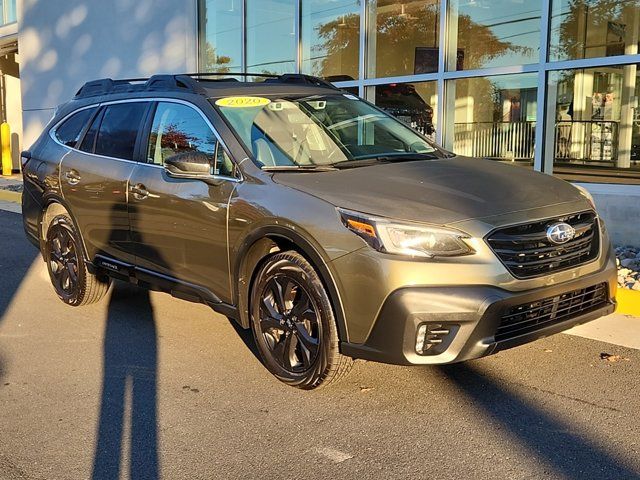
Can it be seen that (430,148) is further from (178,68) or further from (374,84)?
(178,68)

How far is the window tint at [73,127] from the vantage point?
238 inches

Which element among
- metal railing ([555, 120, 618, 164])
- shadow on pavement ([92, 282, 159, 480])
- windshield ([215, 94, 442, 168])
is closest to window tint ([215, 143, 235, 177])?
windshield ([215, 94, 442, 168])

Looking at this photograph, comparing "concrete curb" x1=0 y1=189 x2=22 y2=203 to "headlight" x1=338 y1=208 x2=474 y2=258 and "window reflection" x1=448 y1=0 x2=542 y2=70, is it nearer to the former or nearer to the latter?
"window reflection" x1=448 y1=0 x2=542 y2=70

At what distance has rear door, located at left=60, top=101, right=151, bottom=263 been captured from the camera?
5.29 meters

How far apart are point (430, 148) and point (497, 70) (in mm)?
4686

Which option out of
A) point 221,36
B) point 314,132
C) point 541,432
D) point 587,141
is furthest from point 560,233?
point 221,36

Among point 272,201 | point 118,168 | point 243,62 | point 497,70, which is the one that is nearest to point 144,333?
point 118,168

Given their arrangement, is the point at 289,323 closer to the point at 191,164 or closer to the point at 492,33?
the point at 191,164

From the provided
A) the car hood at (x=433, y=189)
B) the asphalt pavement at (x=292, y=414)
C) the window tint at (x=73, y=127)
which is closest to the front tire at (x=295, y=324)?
the asphalt pavement at (x=292, y=414)

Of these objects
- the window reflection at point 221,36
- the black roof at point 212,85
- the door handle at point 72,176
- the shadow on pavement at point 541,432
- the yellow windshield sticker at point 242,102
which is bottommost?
the shadow on pavement at point 541,432

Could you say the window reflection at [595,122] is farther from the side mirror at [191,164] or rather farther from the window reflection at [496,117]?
the side mirror at [191,164]

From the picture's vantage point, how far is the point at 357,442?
3.48 metres

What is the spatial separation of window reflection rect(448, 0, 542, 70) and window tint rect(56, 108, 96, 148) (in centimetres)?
561

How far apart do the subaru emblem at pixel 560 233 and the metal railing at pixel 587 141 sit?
5252 millimetres
